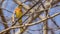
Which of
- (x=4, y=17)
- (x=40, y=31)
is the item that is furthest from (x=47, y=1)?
(x=4, y=17)

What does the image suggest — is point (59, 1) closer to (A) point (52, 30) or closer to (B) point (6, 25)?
(A) point (52, 30)

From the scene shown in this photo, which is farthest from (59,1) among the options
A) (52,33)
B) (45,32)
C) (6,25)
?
(6,25)

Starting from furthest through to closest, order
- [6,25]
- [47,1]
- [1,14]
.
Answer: [1,14]
[47,1]
[6,25]

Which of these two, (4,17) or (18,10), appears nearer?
(4,17)

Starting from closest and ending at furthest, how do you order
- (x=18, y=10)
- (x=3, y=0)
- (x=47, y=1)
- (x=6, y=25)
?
(x=6, y=25) < (x=47, y=1) < (x=3, y=0) < (x=18, y=10)

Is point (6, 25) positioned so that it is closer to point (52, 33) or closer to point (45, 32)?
point (45, 32)

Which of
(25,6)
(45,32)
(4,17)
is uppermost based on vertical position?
(25,6)

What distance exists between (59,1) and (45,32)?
2.82ft

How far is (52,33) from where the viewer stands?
3221mm

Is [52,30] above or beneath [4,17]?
beneath

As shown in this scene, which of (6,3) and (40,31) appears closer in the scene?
(40,31)

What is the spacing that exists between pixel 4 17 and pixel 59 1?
3.15ft

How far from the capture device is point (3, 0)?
10.8 feet

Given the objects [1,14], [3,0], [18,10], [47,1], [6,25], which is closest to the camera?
[6,25]
